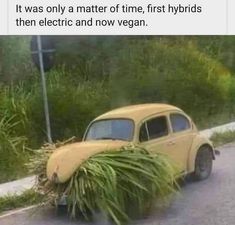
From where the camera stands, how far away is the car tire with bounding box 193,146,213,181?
2.08m

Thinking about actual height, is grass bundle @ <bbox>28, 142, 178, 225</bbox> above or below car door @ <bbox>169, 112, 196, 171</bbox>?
below

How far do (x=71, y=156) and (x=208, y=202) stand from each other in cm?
48

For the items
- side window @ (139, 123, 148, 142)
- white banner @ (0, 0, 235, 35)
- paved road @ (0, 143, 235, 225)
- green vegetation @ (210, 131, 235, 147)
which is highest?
white banner @ (0, 0, 235, 35)

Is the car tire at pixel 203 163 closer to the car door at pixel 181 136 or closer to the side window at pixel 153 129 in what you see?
the car door at pixel 181 136

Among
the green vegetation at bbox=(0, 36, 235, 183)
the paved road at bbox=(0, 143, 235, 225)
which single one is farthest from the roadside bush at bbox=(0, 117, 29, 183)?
the paved road at bbox=(0, 143, 235, 225)

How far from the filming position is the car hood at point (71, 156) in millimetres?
1944

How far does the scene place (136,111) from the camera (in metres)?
2.02

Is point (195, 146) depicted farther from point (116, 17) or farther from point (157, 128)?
point (116, 17)

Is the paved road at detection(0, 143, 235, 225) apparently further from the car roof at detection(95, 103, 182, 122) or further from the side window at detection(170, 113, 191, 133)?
the car roof at detection(95, 103, 182, 122)

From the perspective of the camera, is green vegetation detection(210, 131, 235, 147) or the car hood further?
green vegetation detection(210, 131, 235, 147)

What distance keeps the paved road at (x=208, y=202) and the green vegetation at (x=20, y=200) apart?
8cm

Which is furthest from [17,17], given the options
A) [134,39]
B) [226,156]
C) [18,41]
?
[226,156]

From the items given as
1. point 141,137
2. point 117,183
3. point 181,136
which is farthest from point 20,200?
point 181,136

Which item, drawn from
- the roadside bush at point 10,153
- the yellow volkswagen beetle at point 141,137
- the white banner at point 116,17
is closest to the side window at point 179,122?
the yellow volkswagen beetle at point 141,137
